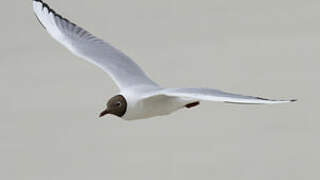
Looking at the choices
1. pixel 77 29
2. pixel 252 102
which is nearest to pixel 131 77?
pixel 77 29

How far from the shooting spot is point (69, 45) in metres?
4.21

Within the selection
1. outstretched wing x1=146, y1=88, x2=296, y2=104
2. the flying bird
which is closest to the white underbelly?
the flying bird

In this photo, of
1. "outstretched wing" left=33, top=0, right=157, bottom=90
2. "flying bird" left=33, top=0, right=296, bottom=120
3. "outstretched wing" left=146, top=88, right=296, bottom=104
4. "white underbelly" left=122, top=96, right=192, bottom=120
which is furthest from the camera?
"outstretched wing" left=33, top=0, right=157, bottom=90

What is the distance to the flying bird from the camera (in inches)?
131

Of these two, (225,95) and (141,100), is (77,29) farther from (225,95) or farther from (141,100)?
(225,95)

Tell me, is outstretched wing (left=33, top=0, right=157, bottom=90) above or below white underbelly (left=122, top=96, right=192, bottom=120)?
above

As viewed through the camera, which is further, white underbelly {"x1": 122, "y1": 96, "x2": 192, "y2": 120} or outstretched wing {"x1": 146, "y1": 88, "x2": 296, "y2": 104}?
white underbelly {"x1": 122, "y1": 96, "x2": 192, "y2": 120}

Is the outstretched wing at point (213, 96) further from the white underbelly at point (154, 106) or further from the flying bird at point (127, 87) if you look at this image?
the white underbelly at point (154, 106)

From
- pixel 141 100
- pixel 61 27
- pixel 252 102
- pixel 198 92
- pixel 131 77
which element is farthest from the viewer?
pixel 61 27

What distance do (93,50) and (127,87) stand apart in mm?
423

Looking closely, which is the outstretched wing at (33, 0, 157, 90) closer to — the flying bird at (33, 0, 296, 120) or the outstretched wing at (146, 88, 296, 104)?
the flying bird at (33, 0, 296, 120)

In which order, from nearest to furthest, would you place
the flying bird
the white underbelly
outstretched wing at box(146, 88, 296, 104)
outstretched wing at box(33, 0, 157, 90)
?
outstretched wing at box(146, 88, 296, 104), the flying bird, the white underbelly, outstretched wing at box(33, 0, 157, 90)

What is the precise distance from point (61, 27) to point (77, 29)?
3.1 inches

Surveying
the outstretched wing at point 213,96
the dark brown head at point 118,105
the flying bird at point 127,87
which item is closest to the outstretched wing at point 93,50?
the flying bird at point 127,87
